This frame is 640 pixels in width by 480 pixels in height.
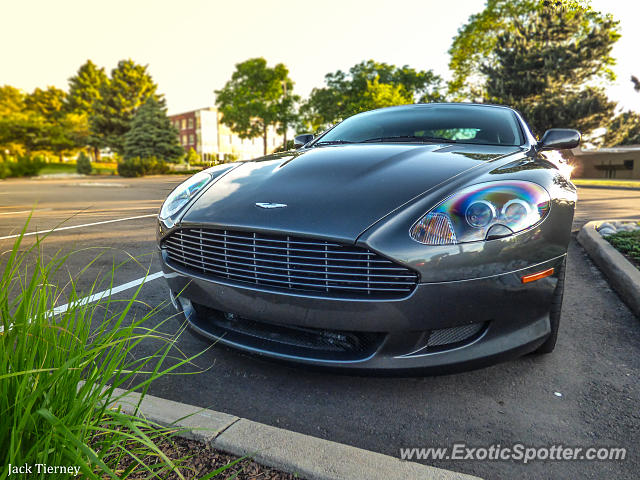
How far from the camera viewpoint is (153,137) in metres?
34.1

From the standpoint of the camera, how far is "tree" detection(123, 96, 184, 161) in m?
34.1

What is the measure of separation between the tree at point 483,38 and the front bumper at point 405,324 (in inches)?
1157

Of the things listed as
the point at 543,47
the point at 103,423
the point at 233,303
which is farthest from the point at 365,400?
the point at 543,47

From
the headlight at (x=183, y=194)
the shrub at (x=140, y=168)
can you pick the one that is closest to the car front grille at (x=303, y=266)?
the headlight at (x=183, y=194)

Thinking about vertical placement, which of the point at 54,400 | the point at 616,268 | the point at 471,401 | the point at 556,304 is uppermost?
the point at 54,400

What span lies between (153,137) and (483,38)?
24.0 m

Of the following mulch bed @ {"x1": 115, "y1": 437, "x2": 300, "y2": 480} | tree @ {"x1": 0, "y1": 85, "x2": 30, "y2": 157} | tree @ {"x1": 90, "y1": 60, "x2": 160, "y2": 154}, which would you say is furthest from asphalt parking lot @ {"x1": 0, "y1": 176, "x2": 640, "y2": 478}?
tree @ {"x1": 90, "y1": 60, "x2": 160, "y2": 154}


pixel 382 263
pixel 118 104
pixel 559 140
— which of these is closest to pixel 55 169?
pixel 118 104

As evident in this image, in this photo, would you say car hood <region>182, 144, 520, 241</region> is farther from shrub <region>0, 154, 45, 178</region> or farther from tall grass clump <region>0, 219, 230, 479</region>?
shrub <region>0, 154, 45, 178</region>

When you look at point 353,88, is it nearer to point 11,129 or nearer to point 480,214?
point 11,129

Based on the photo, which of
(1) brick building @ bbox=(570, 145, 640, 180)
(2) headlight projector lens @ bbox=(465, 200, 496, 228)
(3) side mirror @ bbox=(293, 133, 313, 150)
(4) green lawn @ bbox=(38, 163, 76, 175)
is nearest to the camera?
(2) headlight projector lens @ bbox=(465, 200, 496, 228)

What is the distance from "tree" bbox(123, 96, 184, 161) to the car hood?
33.7 meters

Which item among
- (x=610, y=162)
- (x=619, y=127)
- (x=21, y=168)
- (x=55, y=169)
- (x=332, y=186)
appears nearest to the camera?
(x=332, y=186)

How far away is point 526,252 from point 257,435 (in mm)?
1273
